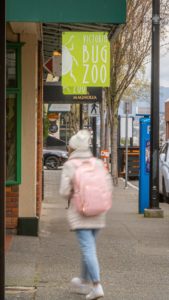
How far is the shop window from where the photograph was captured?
1104 cm

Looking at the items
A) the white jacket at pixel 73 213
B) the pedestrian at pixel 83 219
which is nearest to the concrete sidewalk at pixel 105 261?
the pedestrian at pixel 83 219

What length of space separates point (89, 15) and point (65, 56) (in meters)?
1.97

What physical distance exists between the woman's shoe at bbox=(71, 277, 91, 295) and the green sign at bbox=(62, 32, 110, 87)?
4236mm

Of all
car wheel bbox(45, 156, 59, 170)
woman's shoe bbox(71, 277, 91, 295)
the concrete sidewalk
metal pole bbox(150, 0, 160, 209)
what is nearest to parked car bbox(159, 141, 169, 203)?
metal pole bbox(150, 0, 160, 209)

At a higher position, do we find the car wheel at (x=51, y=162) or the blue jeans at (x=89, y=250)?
the blue jeans at (x=89, y=250)

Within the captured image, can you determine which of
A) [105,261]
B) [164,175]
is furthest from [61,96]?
[105,261]

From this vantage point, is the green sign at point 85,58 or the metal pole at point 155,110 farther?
the metal pole at point 155,110

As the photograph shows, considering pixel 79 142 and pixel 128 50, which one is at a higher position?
pixel 128 50

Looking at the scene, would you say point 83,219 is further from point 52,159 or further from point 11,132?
point 52,159

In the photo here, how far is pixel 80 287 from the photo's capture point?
7.29 m

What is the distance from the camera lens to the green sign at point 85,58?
10664 mm

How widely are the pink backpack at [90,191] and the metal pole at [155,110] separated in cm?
852

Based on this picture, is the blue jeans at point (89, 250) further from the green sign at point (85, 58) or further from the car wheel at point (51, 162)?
the car wheel at point (51, 162)

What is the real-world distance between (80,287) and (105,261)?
211 centimetres
